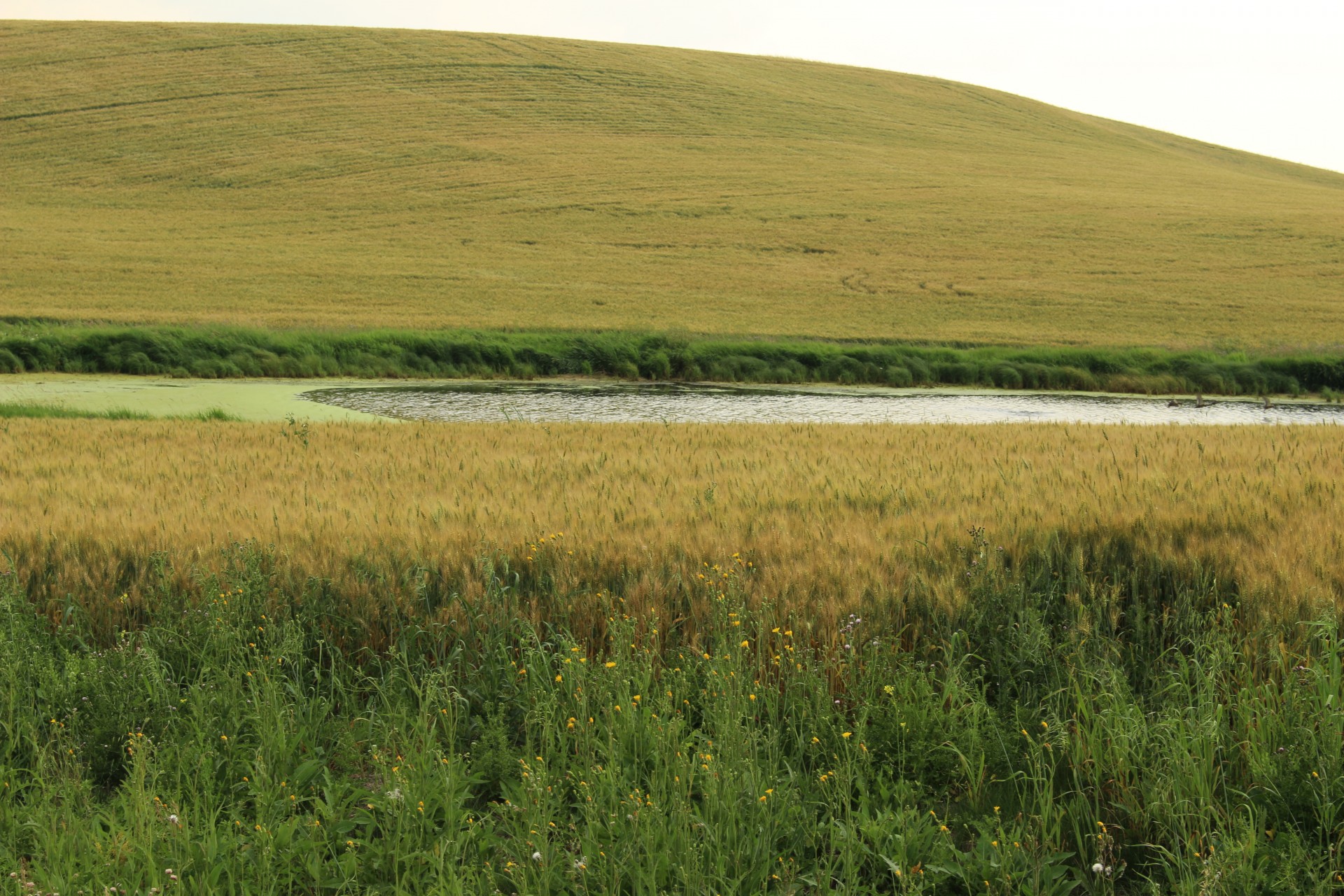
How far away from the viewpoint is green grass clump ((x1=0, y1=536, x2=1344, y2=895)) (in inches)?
113

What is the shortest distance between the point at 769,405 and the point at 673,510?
12.9 meters

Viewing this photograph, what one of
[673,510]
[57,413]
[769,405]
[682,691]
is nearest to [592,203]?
[769,405]

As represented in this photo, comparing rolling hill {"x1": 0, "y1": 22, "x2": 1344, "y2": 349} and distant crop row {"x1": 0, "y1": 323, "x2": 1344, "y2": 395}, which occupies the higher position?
rolling hill {"x1": 0, "y1": 22, "x2": 1344, "y2": 349}

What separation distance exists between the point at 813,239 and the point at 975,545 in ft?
103

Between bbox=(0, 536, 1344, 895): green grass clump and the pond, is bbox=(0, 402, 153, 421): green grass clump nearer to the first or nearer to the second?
the pond

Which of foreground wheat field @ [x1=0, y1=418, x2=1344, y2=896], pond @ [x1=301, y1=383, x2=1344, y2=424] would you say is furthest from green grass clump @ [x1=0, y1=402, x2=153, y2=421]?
foreground wheat field @ [x1=0, y1=418, x2=1344, y2=896]

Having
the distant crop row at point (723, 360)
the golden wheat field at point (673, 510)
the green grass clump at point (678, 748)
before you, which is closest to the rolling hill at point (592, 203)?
the distant crop row at point (723, 360)

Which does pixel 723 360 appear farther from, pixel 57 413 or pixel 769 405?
pixel 57 413

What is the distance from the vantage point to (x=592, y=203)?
38.0 metres

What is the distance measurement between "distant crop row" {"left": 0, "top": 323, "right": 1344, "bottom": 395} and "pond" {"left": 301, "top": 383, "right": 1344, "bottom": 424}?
1.04 metres

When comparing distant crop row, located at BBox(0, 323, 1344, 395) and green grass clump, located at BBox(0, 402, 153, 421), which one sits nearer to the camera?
green grass clump, located at BBox(0, 402, 153, 421)

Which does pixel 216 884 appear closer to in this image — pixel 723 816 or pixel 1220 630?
pixel 723 816

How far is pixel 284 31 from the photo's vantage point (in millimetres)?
62312

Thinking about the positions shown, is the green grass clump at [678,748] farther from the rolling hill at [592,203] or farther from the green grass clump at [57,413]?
the rolling hill at [592,203]
